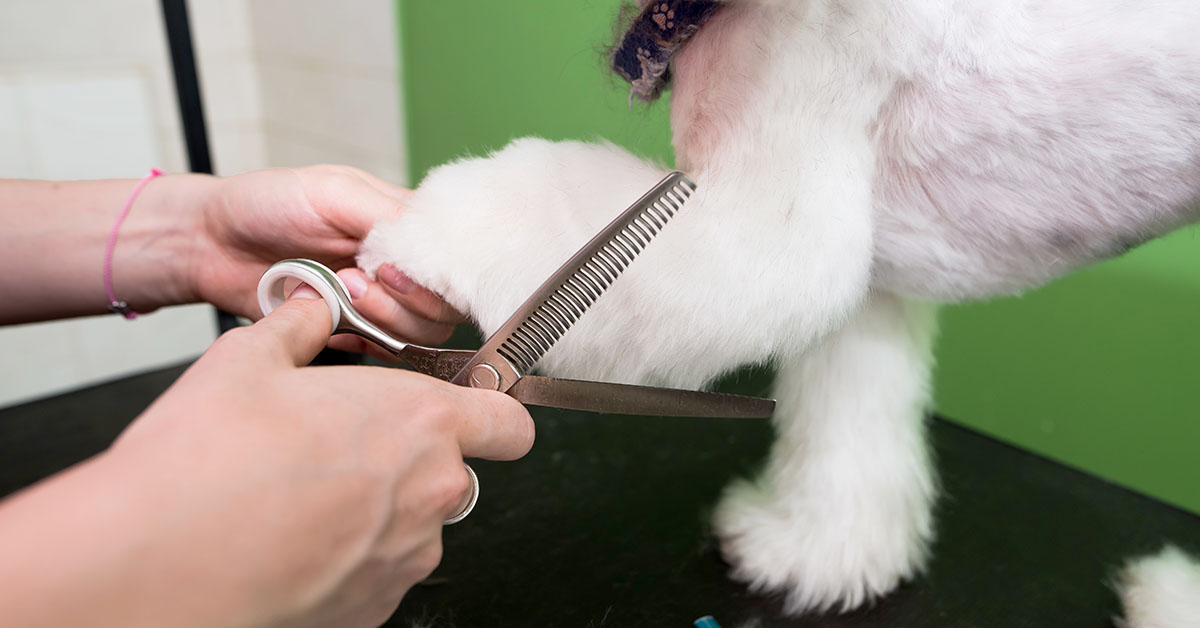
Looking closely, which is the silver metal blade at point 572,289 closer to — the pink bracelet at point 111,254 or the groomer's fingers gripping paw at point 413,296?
the groomer's fingers gripping paw at point 413,296

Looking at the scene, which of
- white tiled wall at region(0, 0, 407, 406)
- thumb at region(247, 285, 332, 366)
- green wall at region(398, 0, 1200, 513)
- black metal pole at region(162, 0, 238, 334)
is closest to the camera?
thumb at region(247, 285, 332, 366)

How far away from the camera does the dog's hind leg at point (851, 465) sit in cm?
51

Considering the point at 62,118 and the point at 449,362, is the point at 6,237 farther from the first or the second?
the point at 62,118

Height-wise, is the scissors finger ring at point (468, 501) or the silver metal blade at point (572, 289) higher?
the silver metal blade at point (572, 289)

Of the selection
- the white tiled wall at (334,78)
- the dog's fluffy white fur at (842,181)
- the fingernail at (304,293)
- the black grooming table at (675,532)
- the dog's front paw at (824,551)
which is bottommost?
the black grooming table at (675,532)

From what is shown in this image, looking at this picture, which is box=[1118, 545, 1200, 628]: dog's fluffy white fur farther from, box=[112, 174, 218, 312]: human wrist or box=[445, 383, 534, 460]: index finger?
box=[112, 174, 218, 312]: human wrist

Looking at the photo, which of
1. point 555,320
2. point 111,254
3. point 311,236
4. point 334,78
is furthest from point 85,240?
Result: point 334,78

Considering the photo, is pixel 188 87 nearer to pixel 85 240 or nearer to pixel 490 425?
pixel 85 240

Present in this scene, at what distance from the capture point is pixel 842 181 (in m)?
0.39

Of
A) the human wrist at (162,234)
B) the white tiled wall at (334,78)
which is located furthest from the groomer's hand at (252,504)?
the white tiled wall at (334,78)

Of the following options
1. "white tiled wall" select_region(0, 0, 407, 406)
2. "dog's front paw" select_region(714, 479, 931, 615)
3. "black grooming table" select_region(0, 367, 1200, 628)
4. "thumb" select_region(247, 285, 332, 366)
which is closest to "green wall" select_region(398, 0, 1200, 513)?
"black grooming table" select_region(0, 367, 1200, 628)

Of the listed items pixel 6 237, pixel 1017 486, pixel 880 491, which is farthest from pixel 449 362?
pixel 1017 486

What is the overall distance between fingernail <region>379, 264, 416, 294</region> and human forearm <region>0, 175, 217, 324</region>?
233mm

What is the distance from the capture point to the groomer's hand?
215 mm
